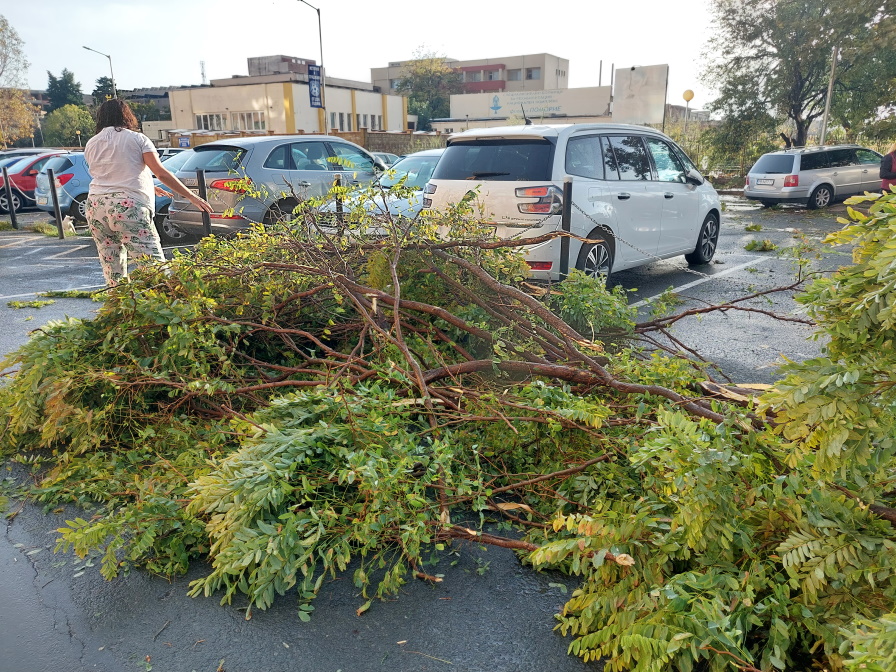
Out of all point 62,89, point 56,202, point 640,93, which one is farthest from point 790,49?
point 62,89

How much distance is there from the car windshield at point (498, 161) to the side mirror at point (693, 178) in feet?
9.74

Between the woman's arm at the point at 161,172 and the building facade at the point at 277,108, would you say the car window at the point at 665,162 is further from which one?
the building facade at the point at 277,108

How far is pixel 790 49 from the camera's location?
24.8m

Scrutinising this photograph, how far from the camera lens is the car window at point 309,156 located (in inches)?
451

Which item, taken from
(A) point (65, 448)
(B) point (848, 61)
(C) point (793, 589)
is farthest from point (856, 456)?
(B) point (848, 61)

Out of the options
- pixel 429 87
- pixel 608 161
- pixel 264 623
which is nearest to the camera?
pixel 264 623

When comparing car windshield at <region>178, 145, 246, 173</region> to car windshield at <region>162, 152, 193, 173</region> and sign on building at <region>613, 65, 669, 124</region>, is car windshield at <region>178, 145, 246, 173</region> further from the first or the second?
sign on building at <region>613, 65, 669, 124</region>

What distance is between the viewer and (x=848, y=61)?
24.0 m

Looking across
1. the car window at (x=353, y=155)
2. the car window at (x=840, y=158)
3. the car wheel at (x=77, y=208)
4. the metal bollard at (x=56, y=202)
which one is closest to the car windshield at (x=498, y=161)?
the car window at (x=353, y=155)

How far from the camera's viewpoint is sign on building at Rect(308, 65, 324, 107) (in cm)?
3988

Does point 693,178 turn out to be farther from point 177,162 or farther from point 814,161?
point 814,161

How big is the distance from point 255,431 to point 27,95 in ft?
191

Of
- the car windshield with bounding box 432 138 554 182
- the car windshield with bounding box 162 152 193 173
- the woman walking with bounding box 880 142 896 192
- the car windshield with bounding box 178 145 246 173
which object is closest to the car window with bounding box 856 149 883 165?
the woman walking with bounding box 880 142 896 192

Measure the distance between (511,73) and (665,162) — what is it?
3507 inches
